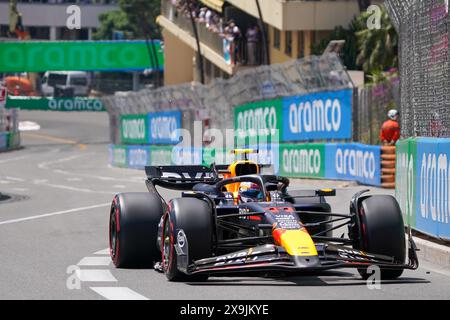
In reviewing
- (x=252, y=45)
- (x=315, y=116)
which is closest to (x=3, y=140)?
(x=252, y=45)

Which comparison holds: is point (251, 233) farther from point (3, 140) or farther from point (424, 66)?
point (3, 140)

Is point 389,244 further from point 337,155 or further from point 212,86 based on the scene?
point 212,86

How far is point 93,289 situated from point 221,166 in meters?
3.96

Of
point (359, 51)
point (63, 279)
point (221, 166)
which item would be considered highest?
point (359, 51)

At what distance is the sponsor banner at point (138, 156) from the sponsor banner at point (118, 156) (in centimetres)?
30

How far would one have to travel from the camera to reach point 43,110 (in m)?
82.9

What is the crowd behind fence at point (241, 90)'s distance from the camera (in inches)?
1077

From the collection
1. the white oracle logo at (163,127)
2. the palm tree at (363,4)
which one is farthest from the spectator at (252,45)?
the white oracle logo at (163,127)

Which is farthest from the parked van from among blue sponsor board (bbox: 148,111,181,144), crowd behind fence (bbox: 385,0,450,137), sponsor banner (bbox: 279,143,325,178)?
crowd behind fence (bbox: 385,0,450,137)

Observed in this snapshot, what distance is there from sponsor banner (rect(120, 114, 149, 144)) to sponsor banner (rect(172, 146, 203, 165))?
5.80 metres

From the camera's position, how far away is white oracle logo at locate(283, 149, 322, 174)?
28.2 m

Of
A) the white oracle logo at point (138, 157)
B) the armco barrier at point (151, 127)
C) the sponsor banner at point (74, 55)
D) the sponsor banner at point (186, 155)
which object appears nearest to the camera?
the sponsor banner at point (186, 155)

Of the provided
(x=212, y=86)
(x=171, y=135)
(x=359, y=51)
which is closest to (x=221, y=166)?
(x=212, y=86)

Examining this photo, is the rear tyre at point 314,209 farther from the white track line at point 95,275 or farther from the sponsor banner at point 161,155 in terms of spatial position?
the sponsor banner at point 161,155
